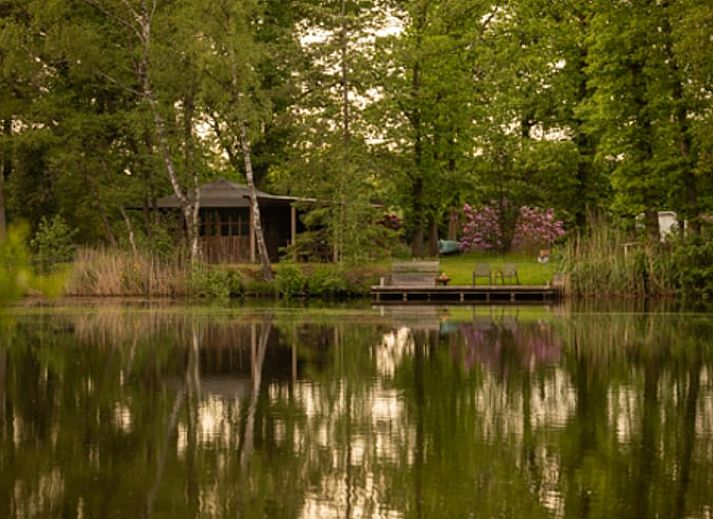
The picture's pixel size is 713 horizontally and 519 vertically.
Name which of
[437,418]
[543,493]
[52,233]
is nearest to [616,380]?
[437,418]

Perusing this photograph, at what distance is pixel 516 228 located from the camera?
62938 millimetres

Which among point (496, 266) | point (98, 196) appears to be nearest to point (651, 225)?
point (496, 266)

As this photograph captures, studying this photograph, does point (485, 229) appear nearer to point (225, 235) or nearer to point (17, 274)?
point (225, 235)

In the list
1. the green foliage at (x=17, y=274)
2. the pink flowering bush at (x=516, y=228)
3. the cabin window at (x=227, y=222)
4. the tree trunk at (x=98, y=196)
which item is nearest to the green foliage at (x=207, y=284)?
the tree trunk at (x=98, y=196)

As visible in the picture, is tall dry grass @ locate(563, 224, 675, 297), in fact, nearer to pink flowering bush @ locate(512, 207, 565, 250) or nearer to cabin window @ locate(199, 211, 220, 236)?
cabin window @ locate(199, 211, 220, 236)

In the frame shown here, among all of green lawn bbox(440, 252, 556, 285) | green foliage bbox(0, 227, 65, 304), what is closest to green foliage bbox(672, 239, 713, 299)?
green lawn bbox(440, 252, 556, 285)

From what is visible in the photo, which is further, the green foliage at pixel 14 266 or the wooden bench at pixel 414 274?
the wooden bench at pixel 414 274

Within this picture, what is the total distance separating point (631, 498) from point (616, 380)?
338 inches

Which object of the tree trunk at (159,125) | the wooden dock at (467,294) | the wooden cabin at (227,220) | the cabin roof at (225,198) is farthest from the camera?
the wooden cabin at (227,220)

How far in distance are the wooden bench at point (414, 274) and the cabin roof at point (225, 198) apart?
322 inches

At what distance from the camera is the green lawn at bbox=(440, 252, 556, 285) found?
4638cm

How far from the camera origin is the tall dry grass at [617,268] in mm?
41219

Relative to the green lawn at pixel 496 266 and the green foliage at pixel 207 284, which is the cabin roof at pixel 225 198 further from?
the green foliage at pixel 207 284

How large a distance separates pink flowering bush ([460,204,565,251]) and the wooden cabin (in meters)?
12.0
